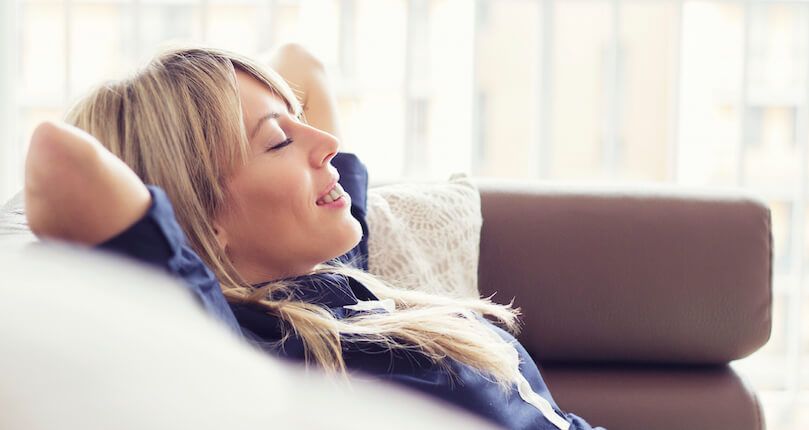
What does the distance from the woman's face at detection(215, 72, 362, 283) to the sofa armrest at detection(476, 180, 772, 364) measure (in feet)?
1.62

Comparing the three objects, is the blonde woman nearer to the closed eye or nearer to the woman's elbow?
the closed eye

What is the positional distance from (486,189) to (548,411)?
1.85 feet

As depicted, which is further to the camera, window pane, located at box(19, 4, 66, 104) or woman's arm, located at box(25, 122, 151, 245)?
window pane, located at box(19, 4, 66, 104)

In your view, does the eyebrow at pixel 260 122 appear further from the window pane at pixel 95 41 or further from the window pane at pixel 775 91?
the window pane at pixel 775 91

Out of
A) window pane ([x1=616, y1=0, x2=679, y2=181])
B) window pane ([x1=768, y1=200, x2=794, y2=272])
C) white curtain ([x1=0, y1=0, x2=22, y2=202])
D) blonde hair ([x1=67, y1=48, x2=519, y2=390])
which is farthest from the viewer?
window pane ([x1=616, y1=0, x2=679, y2=181])

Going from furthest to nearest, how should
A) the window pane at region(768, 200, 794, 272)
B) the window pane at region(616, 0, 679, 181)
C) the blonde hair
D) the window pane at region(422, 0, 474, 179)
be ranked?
the window pane at region(616, 0, 679, 181), the window pane at region(768, 200, 794, 272), the window pane at region(422, 0, 474, 179), the blonde hair

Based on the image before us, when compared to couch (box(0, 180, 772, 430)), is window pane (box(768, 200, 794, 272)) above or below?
below

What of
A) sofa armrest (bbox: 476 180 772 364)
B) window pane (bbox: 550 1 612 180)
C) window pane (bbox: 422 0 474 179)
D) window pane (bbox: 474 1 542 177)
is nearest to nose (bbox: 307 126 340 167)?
sofa armrest (bbox: 476 180 772 364)

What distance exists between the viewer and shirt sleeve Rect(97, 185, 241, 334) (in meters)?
0.64

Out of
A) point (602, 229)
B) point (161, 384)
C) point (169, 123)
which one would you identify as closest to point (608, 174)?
point (602, 229)

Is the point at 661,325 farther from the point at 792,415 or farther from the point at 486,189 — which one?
the point at 792,415

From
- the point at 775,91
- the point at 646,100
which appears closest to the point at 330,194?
the point at 775,91

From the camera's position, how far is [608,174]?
2.67m

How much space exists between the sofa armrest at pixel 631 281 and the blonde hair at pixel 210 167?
0.48m
